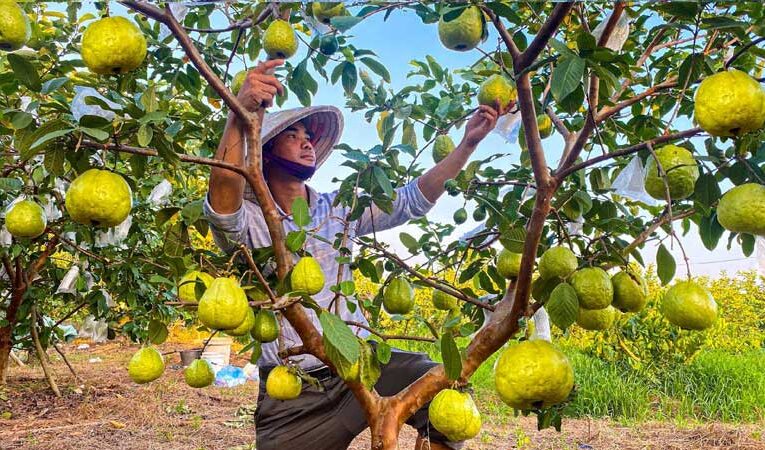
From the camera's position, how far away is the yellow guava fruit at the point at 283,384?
135cm

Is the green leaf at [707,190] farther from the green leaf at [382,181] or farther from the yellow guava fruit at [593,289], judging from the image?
the green leaf at [382,181]

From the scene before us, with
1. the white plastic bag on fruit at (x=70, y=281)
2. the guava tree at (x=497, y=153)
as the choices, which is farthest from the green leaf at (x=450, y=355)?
the white plastic bag on fruit at (x=70, y=281)

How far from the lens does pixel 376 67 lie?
5.01 ft

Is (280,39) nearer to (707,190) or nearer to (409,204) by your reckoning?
(409,204)

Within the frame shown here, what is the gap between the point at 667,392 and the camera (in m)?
4.52

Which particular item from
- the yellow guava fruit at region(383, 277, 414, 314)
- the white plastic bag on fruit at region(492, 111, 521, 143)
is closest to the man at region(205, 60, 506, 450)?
the white plastic bag on fruit at region(492, 111, 521, 143)

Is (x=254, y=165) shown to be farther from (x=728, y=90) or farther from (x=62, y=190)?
(x=62, y=190)

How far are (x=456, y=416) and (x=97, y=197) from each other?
0.78m

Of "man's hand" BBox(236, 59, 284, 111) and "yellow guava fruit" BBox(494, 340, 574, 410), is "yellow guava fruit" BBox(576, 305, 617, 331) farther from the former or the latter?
"man's hand" BBox(236, 59, 284, 111)

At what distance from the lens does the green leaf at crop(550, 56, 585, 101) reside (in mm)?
803

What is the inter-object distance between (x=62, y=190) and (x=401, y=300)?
1958 mm

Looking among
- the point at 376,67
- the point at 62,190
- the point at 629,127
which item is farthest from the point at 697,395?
the point at 62,190

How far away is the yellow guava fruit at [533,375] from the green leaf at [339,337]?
0.26 meters

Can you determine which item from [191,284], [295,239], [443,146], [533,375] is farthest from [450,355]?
[443,146]
